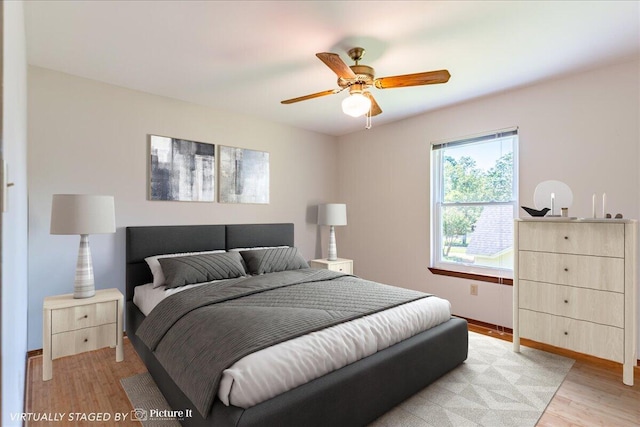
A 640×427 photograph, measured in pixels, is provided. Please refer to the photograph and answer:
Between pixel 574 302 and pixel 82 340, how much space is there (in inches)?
148

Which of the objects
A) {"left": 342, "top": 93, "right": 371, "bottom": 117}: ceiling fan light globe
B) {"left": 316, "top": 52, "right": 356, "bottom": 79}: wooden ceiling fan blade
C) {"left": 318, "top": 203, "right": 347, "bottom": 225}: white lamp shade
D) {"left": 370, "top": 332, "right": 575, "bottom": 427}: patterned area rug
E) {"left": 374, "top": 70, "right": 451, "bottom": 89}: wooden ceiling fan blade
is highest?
{"left": 316, "top": 52, "right": 356, "bottom": 79}: wooden ceiling fan blade

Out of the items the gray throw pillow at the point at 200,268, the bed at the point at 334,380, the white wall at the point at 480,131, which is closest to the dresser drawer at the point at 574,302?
the white wall at the point at 480,131

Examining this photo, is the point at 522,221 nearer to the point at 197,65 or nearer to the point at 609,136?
the point at 609,136

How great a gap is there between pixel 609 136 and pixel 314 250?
3421 millimetres

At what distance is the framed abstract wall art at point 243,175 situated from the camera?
3.80m

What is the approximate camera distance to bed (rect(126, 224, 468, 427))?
59.2 inches

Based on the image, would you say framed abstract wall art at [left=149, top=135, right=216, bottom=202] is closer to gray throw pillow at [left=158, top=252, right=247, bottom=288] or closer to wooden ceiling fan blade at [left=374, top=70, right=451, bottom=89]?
gray throw pillow at [left=158, top=252, right=247, bottom=288]

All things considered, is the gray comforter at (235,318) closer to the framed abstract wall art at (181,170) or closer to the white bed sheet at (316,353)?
the white bed sheet at (316,353)

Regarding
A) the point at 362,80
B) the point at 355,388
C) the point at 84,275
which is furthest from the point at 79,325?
the point at 362,80

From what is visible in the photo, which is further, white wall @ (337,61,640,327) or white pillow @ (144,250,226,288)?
white pillow @ (144,250,226,288)

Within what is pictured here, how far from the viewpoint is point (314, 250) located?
477 centimetres

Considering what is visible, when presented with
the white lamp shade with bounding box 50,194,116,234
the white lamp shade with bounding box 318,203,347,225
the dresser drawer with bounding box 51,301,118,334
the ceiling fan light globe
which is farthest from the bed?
the white lamp shade with bounding box 318,203,347,225

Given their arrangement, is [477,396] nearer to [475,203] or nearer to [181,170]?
[475,203]

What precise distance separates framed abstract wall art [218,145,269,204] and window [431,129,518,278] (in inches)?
81.7
